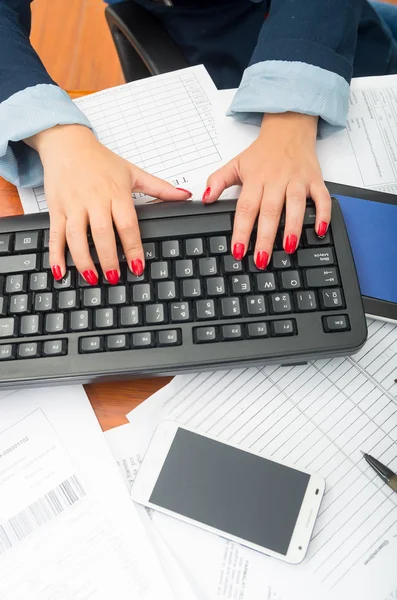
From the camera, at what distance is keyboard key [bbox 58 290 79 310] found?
0.46 m

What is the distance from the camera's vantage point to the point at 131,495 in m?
0.43

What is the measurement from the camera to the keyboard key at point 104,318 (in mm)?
457

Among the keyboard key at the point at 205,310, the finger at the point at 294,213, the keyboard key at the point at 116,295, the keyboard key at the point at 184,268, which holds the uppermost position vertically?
the finger at the point at 294,213

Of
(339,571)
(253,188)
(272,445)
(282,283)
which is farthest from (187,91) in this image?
(339,571)

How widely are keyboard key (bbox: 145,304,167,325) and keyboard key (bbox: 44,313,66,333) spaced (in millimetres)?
76

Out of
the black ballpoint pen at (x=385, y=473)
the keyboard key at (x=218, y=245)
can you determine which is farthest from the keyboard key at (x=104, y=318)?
the black ballpoint pen at (x=385, y=473)

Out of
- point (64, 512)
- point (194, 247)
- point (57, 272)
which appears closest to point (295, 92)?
point (194, 247)

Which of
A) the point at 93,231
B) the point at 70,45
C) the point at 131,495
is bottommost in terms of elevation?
the point at 70,45

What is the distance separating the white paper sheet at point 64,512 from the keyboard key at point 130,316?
0.27 feet

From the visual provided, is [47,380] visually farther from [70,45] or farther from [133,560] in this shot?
[70,45]

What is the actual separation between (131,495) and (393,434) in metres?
0.24

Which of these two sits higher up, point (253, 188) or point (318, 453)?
point (253, 188)

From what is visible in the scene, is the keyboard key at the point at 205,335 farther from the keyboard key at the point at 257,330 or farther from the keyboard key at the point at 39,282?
the keyboard key at the point at 39,282

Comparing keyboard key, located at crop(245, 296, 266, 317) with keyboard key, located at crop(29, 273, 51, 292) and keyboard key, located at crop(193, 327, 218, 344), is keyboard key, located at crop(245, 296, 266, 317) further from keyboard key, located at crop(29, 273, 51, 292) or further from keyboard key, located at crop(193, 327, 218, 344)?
keyboard key, located at crop(29, 273, 51, 292)
